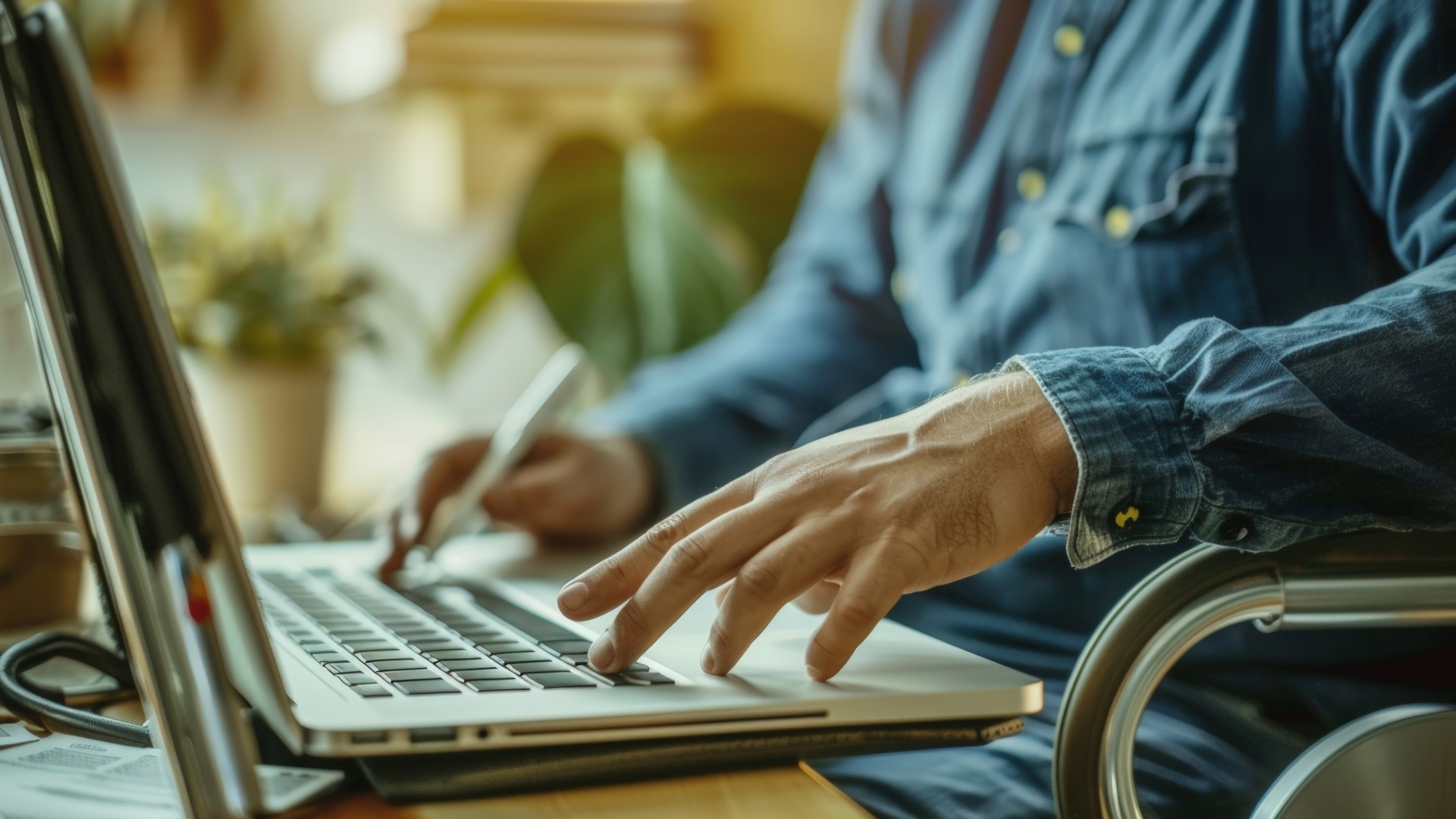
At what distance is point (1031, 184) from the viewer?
0.83 meters

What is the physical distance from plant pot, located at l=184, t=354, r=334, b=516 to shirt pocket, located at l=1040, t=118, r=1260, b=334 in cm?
104

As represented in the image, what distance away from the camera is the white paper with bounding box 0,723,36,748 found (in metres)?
0.45

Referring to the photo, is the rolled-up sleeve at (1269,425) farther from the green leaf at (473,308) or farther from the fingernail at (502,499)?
the green leaf at (473,308)

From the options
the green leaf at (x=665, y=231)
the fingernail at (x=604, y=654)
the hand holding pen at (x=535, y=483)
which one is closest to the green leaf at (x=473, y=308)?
the green leaf at (x=665, y=231)

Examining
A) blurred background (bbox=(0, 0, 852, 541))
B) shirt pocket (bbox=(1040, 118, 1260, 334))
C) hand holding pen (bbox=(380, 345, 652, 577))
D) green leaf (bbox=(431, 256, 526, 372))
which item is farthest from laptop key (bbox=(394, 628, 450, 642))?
green leaf (bbox=(431, 256, 526, 372))

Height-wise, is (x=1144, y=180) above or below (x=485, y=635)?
above

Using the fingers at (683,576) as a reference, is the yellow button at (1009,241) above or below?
above

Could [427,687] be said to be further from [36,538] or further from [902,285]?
[902,285]

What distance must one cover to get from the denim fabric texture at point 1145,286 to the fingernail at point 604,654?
0.19 metres

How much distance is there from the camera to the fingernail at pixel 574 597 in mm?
457

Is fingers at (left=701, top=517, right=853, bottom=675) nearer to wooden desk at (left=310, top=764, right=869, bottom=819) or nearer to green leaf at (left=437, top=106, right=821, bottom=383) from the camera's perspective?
wooden desk at (left=310, top=764, right=869, bottom=819)

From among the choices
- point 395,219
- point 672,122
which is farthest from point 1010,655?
point 395,219

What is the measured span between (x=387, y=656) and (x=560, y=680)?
0.09 m

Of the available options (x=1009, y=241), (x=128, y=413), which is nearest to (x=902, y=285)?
(x=1009, y=241)
